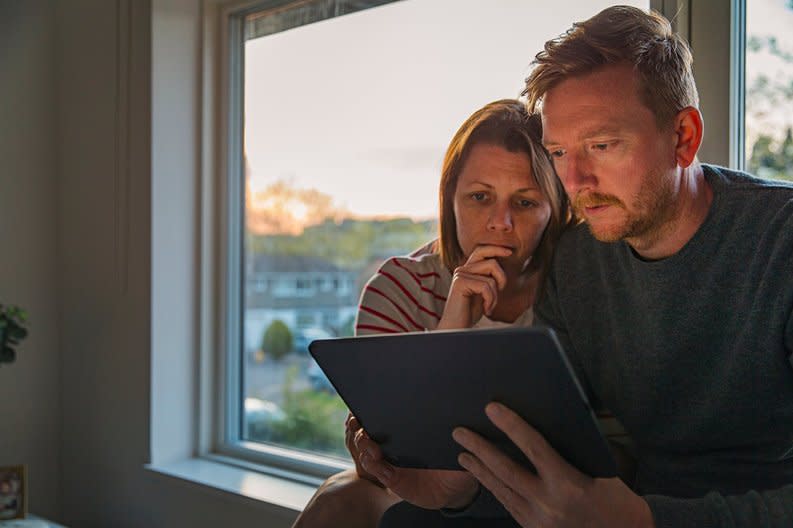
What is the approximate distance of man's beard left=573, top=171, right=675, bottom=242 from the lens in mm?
1369

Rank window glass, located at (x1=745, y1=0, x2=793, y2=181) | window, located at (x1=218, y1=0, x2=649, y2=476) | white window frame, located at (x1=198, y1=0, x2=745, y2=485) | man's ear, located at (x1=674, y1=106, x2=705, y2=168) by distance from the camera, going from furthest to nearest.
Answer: white window frame, located at (x1=198, y1=0, x2=745, y2=485)
window, located at (x1=218, y1=0, x2=649, y2=476)
window glass, located at (x1=745, y1=0, x2=793, y2=181)
man's ear, located at (x1=674, y1=106, x2=705, y2=168)

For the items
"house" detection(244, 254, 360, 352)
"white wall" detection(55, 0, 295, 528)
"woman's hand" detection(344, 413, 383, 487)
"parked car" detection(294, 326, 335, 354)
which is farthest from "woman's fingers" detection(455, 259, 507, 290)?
"white wall" detection(55, 0, 295, 528)

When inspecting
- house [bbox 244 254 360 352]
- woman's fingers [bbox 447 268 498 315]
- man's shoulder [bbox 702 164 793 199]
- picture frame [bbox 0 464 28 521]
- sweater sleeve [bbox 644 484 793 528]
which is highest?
man's shoulder [bbox 702 164 793 199]

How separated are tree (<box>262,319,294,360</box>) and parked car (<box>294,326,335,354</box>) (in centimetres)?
3

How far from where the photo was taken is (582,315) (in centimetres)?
158

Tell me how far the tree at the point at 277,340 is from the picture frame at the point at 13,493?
79 cm

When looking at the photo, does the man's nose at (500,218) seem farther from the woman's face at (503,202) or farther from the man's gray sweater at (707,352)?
the man's gray sweater at (707,352)

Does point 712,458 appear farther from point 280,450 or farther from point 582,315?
point 280,450

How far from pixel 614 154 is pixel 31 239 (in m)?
2.31

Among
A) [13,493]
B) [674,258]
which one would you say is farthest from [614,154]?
[13,493]

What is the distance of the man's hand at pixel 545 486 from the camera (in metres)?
1.12

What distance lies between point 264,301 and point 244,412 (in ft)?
1.27

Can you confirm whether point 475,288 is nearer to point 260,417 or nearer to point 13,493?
point 260,417

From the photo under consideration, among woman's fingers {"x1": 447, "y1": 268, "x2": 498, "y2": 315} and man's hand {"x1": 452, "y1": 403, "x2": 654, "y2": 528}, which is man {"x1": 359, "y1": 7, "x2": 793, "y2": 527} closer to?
man's hand {"x1": 452, "y1": 403, "x2": 654, "y2": 528}
